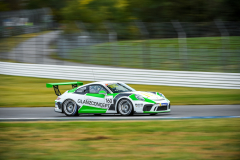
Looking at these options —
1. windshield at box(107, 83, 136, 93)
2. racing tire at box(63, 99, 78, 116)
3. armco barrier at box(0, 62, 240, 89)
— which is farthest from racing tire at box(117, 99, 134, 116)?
armco barrier at box(0, 62, 240, 89)

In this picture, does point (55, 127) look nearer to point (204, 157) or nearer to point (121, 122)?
point (121, 122)

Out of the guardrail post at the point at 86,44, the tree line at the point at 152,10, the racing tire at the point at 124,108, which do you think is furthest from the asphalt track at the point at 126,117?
the tree line at the point at 152,10

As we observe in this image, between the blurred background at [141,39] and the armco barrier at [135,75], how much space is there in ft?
4.89

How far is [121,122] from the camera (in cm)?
806

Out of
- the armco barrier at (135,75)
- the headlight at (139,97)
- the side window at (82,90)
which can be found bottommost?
the headlight at (139,97)

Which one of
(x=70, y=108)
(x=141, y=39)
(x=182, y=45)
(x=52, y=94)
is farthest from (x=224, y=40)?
(x=70, y=108)

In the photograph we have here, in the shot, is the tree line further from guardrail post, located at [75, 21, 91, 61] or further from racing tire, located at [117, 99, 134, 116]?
racing tire, located at [117, 99, 134, 116]

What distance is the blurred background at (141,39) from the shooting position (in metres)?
17.2

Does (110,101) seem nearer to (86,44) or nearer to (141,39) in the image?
(141,39)

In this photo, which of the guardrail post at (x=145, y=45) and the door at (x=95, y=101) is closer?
the door at (x=95, y=101)

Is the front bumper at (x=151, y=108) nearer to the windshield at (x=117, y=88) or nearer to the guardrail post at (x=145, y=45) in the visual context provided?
the windshield at (x=117, y=88)

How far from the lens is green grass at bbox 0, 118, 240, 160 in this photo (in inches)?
203

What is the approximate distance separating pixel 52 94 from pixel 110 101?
22.1 ft

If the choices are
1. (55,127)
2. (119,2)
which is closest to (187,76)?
(55,127)
